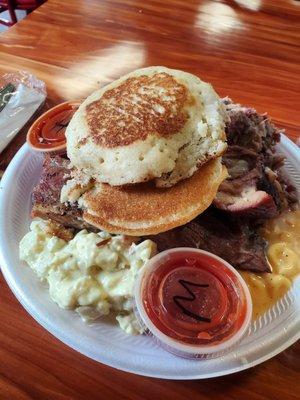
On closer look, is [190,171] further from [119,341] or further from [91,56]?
[91,56]

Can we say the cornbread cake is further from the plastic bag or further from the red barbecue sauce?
the plastic bag

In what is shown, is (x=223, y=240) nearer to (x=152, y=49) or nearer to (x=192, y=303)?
(x=192, y=303)

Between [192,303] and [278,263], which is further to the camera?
[278,263]

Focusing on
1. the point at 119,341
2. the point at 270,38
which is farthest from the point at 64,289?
the point at 270,38

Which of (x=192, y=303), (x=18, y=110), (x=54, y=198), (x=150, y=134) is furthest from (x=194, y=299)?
(x=18, y=110)

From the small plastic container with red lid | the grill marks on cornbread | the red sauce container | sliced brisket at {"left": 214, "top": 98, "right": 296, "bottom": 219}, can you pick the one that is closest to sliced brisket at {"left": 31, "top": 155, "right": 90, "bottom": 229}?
the red sauce container

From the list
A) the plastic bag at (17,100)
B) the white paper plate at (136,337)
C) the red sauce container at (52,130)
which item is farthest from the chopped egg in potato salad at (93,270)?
the plastic bag at (17,100)
